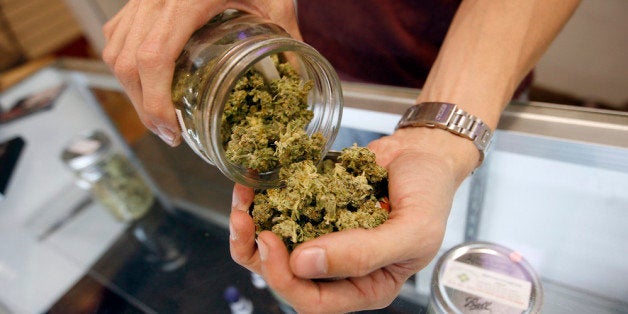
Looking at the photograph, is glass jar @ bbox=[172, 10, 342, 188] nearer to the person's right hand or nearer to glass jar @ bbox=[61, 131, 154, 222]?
the person's right hand

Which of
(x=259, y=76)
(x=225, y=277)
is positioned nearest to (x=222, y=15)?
(x=259, y=76)

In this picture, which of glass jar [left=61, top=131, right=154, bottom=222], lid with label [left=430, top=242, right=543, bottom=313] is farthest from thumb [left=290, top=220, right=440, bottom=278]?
glass jar [left=61, top=131, right=154, bottom=222]

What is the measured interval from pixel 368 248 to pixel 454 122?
0.33 metres

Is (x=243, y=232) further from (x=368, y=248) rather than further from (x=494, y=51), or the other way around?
(x=494, y=51)

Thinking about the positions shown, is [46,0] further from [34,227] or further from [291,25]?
[291,25]

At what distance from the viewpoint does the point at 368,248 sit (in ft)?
1.49

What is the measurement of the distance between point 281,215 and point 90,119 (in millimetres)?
1006

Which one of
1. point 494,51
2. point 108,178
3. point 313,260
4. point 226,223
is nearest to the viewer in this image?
point 313,260

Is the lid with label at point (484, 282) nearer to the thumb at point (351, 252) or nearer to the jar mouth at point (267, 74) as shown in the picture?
the thumb at point (351, 252)

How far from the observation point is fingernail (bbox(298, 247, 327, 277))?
17.5 inches

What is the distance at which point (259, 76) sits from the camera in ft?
2.03

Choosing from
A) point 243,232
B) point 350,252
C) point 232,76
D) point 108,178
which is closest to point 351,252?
point 350,252

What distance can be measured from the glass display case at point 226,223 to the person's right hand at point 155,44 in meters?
0.28

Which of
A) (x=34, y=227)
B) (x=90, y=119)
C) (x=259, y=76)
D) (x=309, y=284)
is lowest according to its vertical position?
(x=34, y=227)
